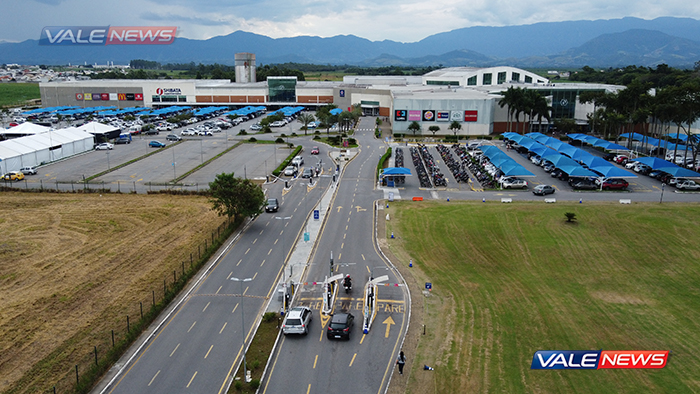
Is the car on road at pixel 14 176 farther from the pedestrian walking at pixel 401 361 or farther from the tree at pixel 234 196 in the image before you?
the pedestrian walking at pixel 401 361

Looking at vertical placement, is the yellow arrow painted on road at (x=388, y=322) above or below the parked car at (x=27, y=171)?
below

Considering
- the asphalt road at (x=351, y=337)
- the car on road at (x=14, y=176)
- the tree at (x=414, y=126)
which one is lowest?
the asphalt road at (x=351, y=337)

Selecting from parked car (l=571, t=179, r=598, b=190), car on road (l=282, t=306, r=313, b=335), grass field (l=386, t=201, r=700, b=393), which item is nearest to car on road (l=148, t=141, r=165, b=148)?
grass field (l=386, t=201, r=700, b=393)

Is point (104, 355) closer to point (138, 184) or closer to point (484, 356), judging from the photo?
point (484, 356)

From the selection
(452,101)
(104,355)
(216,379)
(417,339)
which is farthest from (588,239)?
(452,101)

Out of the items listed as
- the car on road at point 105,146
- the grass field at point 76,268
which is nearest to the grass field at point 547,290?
the grass field at point 76,268

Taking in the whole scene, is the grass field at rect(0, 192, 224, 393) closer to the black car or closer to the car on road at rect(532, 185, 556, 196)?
the black car
